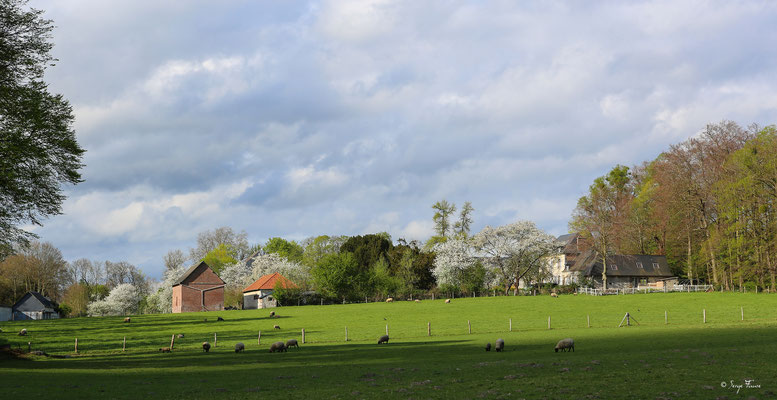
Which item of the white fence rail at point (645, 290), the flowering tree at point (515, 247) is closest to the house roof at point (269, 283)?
the flowering tree at point (515, 247)

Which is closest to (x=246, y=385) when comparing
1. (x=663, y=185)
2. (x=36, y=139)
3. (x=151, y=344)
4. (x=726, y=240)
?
(x=36, y=139)

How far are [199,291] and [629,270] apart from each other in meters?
78.7

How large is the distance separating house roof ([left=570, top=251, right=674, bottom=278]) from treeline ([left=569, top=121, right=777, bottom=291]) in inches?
90.2

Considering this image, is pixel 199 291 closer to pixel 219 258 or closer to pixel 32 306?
pixel 219 258

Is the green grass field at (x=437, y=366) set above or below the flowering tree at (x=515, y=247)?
below

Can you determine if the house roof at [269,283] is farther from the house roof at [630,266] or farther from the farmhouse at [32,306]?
the house roof at [630,266]

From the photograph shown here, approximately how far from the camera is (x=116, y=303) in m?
123

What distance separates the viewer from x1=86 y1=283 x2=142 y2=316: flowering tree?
12250cm

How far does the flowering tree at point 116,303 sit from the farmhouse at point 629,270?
310ft

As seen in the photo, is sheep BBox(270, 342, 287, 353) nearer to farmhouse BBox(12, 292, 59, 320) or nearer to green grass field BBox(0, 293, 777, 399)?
green grass field BBox(0, 293, 777, 399)

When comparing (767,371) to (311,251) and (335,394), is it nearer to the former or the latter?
(335,394)

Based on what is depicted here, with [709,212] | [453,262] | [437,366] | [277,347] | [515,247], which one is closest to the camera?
[437,366]

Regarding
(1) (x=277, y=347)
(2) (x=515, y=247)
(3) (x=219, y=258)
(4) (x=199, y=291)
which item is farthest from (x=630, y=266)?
(3) (x=219, y=258)

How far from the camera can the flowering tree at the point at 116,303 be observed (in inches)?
4823
